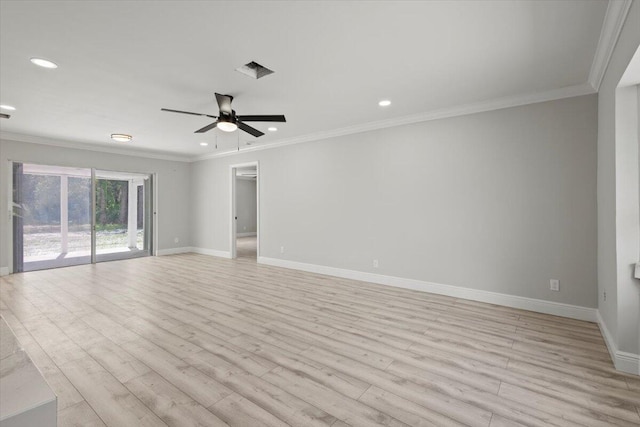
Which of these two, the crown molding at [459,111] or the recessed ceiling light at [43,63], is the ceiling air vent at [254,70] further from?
the crown molding at [459,111]

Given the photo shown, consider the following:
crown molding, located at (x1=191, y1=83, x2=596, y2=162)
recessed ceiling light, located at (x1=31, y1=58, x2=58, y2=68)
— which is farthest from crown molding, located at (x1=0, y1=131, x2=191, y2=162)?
recessed ceiling light, located at (x1=31, y1=58, x2=58, y2=68)

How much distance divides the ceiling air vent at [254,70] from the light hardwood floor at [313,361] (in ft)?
8.88

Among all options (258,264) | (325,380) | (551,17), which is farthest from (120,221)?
(551,17)

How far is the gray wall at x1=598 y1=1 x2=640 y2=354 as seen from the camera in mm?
2098

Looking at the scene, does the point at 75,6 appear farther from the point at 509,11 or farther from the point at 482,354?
the point at 482,354

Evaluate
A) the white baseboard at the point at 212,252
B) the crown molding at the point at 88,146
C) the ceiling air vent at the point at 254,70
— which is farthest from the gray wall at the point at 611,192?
the crown molding at the point at 88,146

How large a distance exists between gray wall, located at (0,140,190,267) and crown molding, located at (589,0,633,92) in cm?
855

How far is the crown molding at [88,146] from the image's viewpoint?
572 cm

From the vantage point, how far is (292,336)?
2.96 meters

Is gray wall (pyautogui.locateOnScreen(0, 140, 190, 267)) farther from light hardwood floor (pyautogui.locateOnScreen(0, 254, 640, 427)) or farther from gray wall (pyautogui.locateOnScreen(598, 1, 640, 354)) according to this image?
gray wall (pyautogui.locateOnScreen(598, 1, 640, 354))

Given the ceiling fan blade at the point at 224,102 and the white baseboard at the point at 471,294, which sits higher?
the ceiling fan blade at the point at 224,102

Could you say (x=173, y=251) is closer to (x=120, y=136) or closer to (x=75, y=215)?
(x=75, y=215)

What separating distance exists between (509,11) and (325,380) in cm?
304

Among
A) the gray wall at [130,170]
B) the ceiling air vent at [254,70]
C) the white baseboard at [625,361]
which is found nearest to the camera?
the white baseboard at [625,361]
